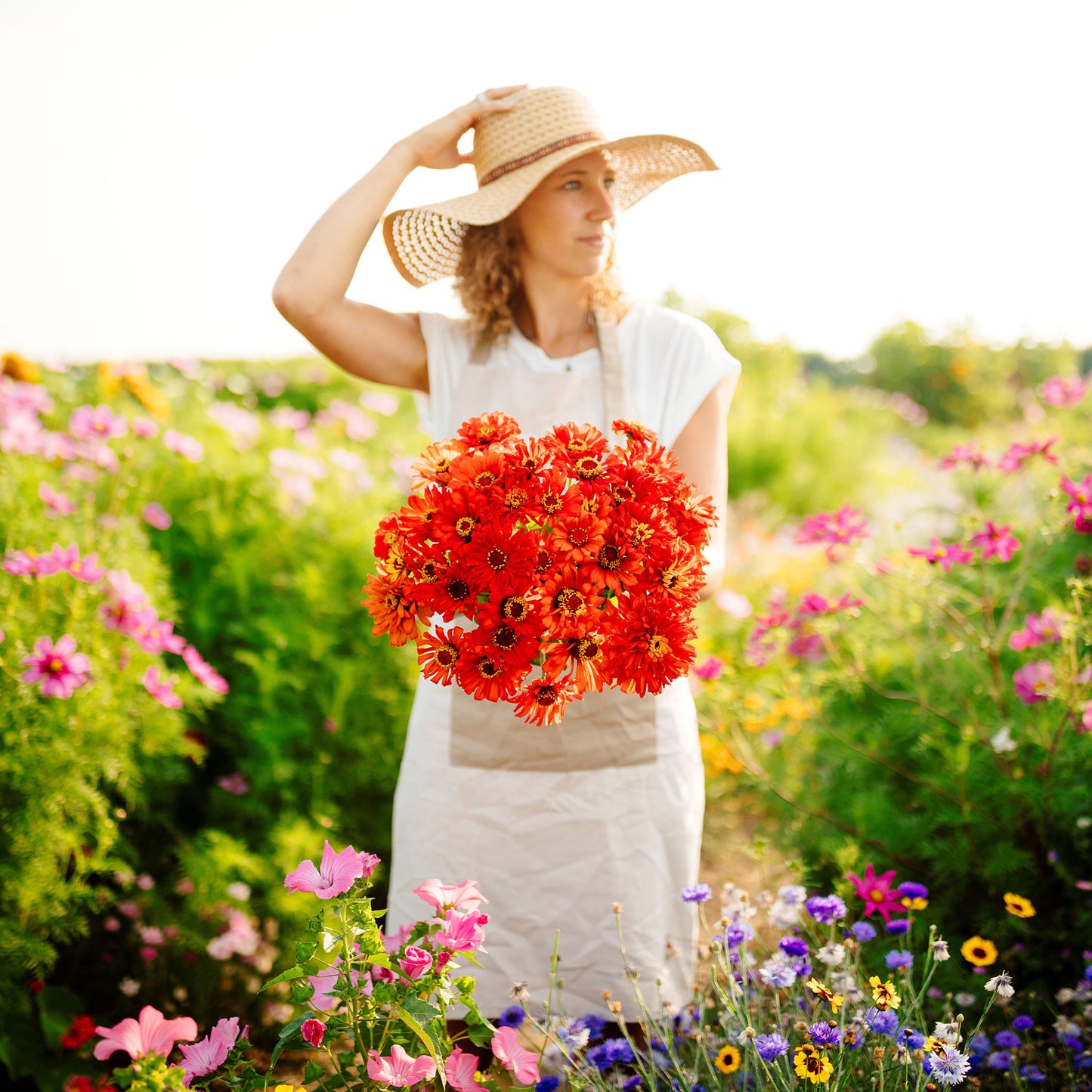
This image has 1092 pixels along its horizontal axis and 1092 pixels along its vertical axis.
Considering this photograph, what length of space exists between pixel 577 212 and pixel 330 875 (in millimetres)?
1221

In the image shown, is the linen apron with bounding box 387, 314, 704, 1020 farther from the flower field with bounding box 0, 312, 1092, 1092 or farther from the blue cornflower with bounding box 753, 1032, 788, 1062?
the blue cornflower with bounding box 753, 1032, 788, 1062

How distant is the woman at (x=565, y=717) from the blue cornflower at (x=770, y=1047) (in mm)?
532

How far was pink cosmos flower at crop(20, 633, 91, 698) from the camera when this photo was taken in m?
1.72

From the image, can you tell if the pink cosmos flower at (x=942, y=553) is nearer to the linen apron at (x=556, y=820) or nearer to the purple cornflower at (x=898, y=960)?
the linen apron at (x=556, y=820)

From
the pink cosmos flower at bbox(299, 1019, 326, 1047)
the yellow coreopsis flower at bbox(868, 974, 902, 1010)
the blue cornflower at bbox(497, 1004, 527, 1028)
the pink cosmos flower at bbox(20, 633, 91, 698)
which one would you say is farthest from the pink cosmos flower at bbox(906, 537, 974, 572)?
the pink cosmos flower at bbox(20, 633, 91, 698)

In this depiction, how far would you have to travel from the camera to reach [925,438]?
32.7ft

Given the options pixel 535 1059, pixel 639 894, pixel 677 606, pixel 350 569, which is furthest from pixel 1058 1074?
pixel 350 569

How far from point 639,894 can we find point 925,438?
9388 mm

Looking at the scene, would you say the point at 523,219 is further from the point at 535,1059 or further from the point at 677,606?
the point at 535,1059

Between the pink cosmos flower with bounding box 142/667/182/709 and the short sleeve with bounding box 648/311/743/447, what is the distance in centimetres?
117

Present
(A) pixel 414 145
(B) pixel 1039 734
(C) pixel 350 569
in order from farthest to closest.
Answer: (C) pixel 350 569
(B) pixel 1039 734
(A) pixel 414 145

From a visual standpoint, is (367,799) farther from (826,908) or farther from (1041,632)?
(1041,632)

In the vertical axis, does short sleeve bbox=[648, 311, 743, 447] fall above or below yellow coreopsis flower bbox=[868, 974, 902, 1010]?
above

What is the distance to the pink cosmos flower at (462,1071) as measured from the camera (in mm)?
1120
